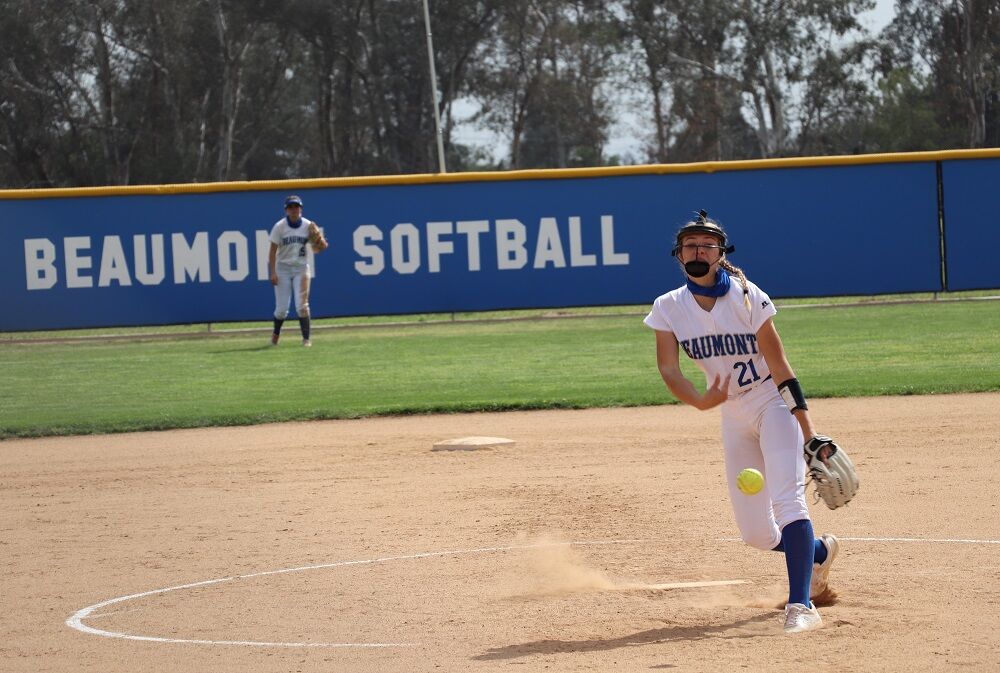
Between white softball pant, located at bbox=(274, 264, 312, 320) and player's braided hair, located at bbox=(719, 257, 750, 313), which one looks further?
white softball pant, located at bbox=(274, 264, 312, 320)

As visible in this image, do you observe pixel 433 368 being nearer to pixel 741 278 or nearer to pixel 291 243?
pixel 291 243

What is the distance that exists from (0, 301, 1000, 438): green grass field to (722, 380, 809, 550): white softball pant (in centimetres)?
703

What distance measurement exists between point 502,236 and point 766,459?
15.5 m

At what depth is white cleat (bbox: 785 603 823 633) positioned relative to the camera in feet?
18.3

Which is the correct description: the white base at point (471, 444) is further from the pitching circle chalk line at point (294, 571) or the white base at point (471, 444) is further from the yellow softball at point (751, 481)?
the yellow softball at point (751, 481)

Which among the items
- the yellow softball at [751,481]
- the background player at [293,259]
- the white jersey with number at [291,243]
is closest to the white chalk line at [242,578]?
the yellow softball at [751,481]

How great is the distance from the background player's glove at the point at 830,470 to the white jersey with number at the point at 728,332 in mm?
389

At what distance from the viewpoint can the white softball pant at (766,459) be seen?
19.0 feet

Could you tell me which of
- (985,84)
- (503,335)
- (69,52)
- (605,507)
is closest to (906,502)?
(605,507)

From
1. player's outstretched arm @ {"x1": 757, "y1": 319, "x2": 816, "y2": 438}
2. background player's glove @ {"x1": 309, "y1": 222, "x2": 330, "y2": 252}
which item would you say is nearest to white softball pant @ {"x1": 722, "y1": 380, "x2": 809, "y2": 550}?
player's outstretched arm @ {"x1": 757, "y1": 319, "x2": 816, "y2": 438}

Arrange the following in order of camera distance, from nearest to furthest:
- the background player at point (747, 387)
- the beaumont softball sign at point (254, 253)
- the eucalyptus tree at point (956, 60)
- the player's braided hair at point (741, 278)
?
1. the background player at point (747, 387)
2. the player's braided hair at point (741, 278)
3. the beaumont softball sign at point (254, 253)
4. the eucalyptus tree at point (956, 60)

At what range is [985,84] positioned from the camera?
4841 cm

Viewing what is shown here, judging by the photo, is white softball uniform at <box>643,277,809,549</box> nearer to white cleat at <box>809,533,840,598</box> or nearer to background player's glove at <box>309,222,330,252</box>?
white cleat at <box>809,533,840,598</box>

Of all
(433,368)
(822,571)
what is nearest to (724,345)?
(822,571)
